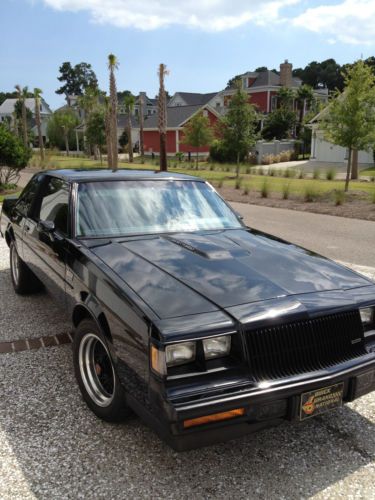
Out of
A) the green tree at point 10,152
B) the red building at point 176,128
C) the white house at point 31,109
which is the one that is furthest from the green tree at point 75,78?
the green tree at point 10,152

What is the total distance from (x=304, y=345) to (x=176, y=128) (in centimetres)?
4998

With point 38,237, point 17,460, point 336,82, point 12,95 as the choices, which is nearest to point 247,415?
point 17,460

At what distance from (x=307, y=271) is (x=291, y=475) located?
127 cm

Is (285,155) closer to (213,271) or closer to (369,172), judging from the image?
(369,172)

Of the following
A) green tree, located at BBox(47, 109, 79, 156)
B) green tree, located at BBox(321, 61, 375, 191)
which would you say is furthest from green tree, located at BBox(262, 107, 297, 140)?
green tree, located at BBox(321, 61, 375, 191)

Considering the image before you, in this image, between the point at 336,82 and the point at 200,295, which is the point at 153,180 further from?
the point at 336,82

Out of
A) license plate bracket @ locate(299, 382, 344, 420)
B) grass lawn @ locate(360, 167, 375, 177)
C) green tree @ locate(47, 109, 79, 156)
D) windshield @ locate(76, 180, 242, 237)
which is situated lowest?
grass lawn @ locate(360, 167, 375, 177)

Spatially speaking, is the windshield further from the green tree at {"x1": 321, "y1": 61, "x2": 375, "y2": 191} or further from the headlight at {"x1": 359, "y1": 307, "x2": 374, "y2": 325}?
the green tree at {"x1": 321, "y1": 61, "x2": 375, "y2": 191}

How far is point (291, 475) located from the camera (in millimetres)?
2625

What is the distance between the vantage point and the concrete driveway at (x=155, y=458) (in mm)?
2506

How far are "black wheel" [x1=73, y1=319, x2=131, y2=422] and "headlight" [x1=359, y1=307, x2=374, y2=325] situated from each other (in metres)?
1.59

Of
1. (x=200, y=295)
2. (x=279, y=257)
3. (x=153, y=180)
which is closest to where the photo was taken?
(x=200, y=295)

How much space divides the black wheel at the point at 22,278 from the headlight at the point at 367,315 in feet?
12.6

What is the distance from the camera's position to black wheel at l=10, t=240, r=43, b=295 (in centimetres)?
548
